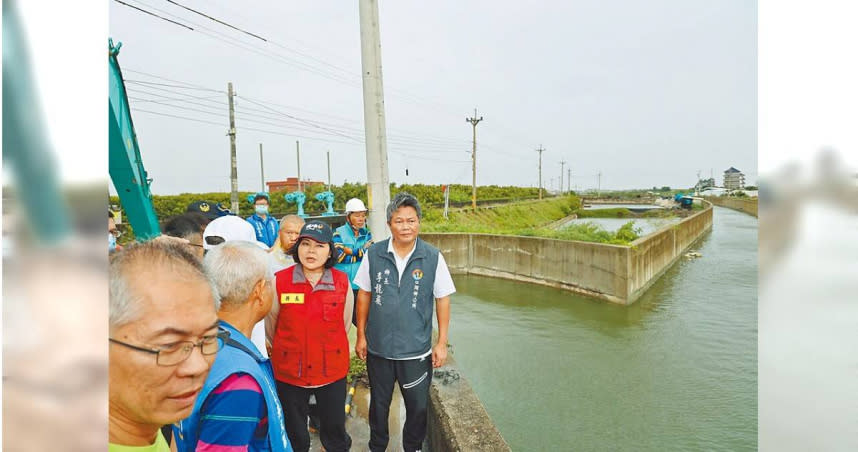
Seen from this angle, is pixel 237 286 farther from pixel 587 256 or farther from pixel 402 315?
pixel 587 256

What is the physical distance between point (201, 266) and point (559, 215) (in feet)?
126

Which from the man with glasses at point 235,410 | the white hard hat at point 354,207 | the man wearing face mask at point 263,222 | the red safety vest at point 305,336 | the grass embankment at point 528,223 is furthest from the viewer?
the grass embankment at point 528,223

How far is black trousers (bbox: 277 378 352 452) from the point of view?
7.91 feet

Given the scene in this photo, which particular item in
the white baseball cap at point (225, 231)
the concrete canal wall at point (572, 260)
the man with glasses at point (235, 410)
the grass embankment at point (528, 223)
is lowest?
the concrete canal wall at point (572, 260)

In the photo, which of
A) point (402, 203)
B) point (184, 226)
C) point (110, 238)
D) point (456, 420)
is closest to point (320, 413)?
point (456, 420)

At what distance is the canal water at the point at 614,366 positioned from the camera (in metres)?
4.95

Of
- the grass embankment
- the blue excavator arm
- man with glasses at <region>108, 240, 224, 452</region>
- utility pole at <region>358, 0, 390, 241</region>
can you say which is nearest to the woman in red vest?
utility pole at <region>358, 0, 390, 241</region>

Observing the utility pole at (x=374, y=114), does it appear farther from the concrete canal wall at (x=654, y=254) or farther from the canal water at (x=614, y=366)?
the concrete canal wall at (x=654, y=254)

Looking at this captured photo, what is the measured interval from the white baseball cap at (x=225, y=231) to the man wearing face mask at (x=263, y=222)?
2453 mm

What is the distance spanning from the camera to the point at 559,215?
37656mm

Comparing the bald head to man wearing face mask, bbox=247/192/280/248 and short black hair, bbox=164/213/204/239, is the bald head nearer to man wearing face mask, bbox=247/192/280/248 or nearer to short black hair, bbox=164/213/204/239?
short black hair, bbox=164/213/204/239

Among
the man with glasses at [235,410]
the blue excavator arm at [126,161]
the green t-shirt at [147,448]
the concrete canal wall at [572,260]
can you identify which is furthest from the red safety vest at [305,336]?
the concrete canal wall at [572,260]

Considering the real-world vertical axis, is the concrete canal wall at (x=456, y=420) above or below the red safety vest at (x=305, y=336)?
below

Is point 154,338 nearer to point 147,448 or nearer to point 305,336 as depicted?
point 147,448
